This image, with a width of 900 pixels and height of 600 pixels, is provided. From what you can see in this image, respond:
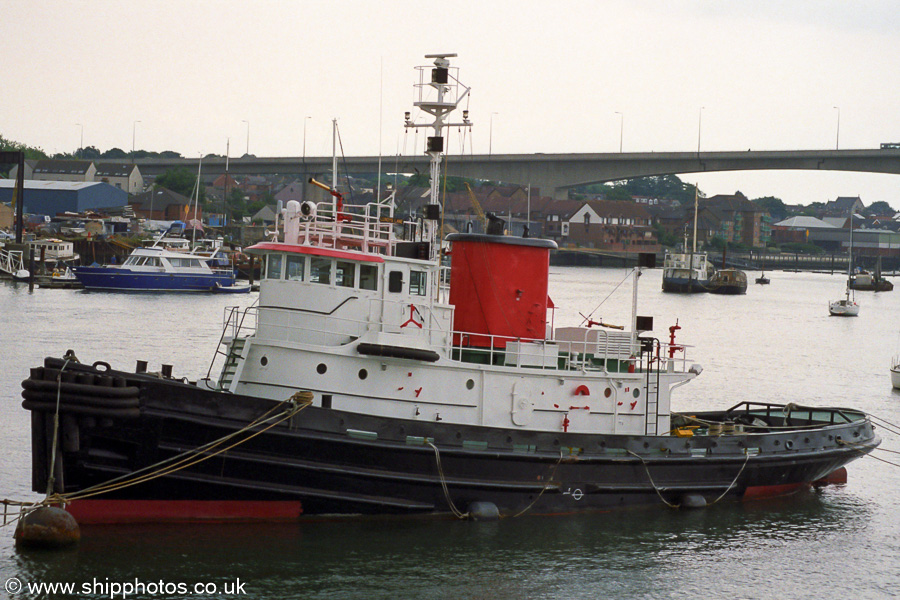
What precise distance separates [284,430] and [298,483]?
865mm

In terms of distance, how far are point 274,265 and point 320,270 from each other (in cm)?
72

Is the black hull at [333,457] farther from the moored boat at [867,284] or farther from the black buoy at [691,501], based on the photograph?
the moored boat at [867,284]

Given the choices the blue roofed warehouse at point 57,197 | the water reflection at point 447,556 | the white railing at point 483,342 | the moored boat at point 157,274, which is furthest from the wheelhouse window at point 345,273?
the blue roofed warehouse at point 57,197

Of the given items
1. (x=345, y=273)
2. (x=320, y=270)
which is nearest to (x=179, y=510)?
(x=320, y=270)

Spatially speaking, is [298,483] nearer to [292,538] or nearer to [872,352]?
[292,538]

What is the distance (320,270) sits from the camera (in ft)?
49.2

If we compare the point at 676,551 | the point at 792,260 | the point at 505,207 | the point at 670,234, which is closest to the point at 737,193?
the point at 792,260

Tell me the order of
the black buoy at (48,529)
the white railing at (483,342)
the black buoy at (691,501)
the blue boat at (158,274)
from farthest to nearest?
1. the blue boat at (158,274)
2. the black buoy at (691,501)
3. the white railing at (483,342)
4. the black buoy at (48,529)

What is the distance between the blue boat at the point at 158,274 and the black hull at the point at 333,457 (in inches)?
1828

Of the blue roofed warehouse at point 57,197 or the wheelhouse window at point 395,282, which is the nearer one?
the wheelhouse window at point 395,282

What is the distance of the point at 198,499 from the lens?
13969mm

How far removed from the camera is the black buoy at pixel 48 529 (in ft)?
42.6

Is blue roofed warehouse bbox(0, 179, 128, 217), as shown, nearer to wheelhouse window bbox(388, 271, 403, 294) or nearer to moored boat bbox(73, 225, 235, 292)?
moored boat bbox(73, 225, 235, 292)

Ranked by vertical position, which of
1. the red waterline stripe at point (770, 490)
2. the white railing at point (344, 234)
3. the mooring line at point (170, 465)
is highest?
the white railing at point (344, 234)
